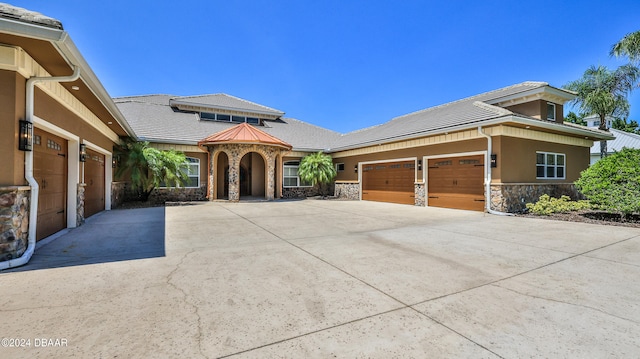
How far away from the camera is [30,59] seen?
15.4ft

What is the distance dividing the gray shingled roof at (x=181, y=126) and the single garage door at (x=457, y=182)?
8484mm

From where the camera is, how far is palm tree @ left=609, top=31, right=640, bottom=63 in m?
14.5

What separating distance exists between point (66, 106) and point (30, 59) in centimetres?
218

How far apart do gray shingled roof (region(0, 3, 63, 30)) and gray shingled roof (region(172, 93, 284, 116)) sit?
16105mm

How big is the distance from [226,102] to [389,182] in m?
13.9

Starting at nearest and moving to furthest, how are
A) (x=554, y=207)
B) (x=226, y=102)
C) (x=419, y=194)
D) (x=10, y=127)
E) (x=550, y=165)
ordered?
(x=10, y=127)
(x=554, y=207)
(x=550, y=165)
(x=419, y=194)
(x=226, y=102)

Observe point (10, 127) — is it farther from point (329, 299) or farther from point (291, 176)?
point (291, 176)

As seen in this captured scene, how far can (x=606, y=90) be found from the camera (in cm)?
1853

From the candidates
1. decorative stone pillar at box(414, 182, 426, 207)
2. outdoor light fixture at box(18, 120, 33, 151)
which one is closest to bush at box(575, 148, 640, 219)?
decorative stone pillar at box(414, 182, 426, 207)

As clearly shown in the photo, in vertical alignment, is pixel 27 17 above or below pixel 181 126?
below

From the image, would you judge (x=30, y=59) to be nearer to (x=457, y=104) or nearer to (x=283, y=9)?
(x=283, y=9)

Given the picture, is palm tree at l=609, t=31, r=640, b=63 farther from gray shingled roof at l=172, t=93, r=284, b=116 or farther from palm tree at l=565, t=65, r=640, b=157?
gray shingled roof at l=172, t=93, r=284, b=116

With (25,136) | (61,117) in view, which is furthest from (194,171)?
(25,136)

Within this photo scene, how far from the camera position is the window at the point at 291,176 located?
18.1 metres
